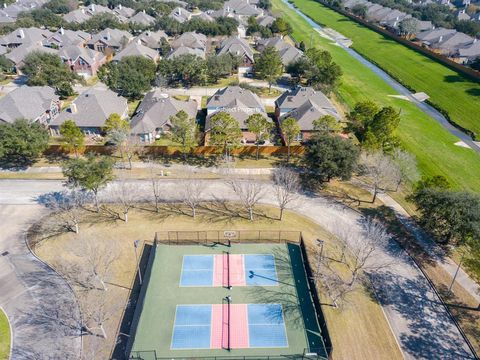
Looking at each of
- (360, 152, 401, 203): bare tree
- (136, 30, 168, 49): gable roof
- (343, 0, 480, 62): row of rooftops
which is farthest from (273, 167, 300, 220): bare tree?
(343, 0, 480, 62): row of rooftops

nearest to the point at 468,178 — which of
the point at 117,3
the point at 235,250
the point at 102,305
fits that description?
the point at 235,250

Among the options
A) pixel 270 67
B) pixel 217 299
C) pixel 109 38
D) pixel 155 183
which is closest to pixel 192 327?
pixel 217 299

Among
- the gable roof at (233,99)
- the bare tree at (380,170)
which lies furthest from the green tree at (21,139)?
the bare tree at (380,170)

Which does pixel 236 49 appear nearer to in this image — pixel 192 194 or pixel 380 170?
pixel 192 194

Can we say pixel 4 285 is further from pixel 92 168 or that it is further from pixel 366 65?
pixel 366 65

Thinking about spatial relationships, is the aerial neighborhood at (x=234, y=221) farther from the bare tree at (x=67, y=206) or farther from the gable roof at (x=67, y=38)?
the gable roof at (x=67, y=38)

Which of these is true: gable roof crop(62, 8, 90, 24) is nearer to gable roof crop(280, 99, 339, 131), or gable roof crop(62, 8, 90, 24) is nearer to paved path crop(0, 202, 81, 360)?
gable roof crop(280, 99, 339, 131)
